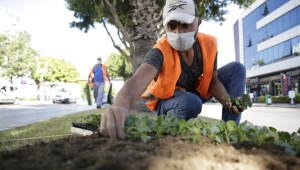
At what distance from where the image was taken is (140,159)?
42.3 inches

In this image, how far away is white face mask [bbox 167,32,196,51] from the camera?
2488 mm

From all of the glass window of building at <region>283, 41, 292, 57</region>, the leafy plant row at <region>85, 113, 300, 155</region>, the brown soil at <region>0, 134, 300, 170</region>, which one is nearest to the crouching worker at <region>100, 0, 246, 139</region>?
the leafy plant row at <region>85, 113, 300, 155</region>

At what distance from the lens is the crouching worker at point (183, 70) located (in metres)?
2.40

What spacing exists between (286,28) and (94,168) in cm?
3427

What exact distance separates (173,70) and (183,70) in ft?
0.92

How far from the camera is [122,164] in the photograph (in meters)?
0.99

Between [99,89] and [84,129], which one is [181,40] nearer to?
[84,129]

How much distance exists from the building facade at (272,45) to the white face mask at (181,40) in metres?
26.1

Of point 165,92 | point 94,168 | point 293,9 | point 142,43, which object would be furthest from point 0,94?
point 293,9

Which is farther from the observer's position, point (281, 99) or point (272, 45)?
point (272, 45)

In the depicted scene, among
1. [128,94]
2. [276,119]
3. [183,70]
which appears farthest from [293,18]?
[128,94]

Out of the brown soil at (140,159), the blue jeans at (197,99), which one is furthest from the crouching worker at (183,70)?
the brown soil at (140,159)

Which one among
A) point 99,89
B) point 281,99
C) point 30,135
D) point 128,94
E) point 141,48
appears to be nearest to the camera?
point 128,94

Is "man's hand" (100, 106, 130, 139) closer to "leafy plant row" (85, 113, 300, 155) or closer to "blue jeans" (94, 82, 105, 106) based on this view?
"leafy plant row" (85, 113, 300, 155)
